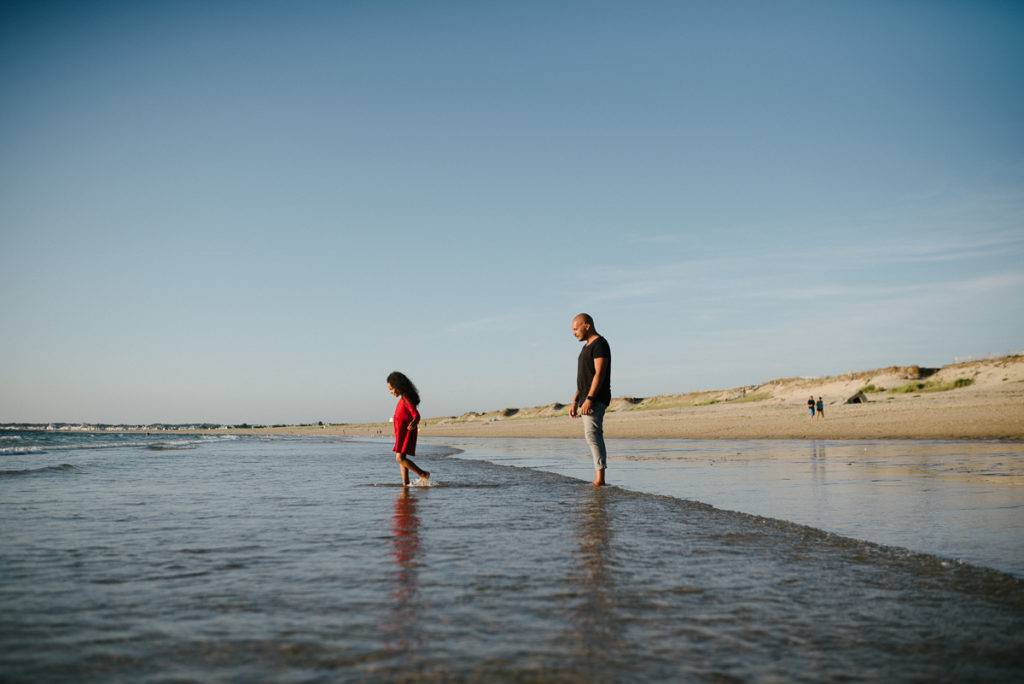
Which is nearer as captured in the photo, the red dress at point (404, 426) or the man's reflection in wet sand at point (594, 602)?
the man's reflection in wet sand at point (594, 602)

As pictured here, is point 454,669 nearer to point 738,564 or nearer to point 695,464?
point 738,564

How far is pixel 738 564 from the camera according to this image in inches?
180

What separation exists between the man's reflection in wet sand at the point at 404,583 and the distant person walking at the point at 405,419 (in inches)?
130

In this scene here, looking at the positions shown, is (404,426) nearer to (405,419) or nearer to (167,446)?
(405,419)

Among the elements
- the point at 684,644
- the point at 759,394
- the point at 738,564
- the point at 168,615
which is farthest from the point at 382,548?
the point at 759,394

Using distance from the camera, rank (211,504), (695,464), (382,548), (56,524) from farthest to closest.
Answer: (695,464), (211,504), (56,524), (382,548)

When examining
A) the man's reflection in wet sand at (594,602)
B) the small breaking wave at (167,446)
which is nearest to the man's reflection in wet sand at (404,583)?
the man's reflection in wet sand at (594,602)

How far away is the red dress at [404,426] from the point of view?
10805 millimetres

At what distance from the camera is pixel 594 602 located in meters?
3.57

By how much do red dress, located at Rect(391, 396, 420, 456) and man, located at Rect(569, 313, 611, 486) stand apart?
8.47ft

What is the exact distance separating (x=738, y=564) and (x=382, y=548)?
2500 mm

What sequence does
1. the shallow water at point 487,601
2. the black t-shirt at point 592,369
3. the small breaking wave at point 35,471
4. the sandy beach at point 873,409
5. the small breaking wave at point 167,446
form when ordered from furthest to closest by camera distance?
the small breaking wave at point 167,446 → the sandy beach at point 873,409 → the small breaking wave at point 35,471 → the black t-shirt at point 592,369 → the shallow water at point 487,601

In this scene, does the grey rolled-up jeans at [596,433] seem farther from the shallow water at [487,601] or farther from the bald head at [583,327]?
the shallow water at [487,601]

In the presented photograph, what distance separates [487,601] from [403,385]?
7.87 meters
